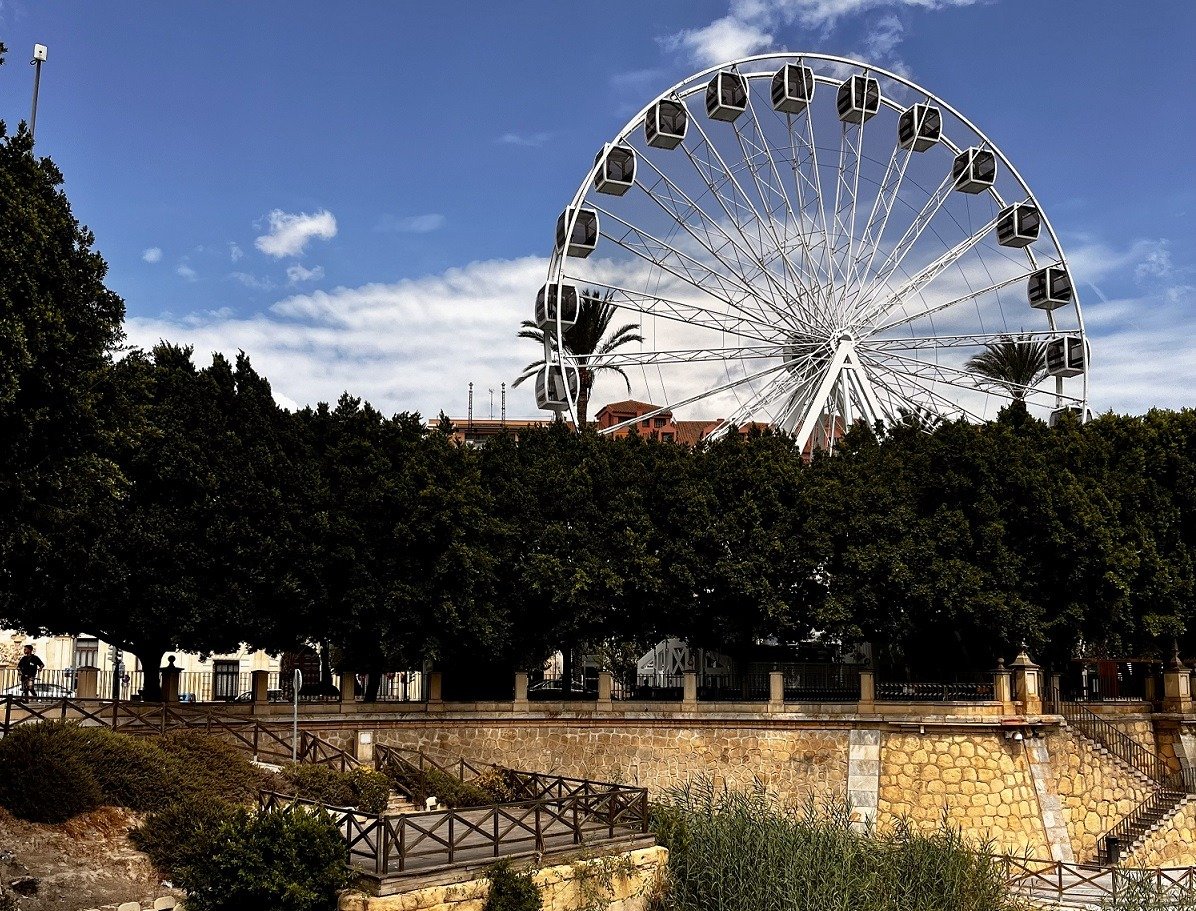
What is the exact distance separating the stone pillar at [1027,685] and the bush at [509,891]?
16664mm

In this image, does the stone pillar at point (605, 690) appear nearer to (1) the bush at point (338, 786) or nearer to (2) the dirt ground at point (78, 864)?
(1) the bush at point (338, 786)

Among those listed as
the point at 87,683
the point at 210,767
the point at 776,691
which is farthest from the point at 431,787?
the point at 776,691

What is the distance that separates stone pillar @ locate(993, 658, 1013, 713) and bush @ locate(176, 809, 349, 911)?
18528mm

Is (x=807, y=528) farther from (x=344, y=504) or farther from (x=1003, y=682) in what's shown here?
(x=344, y=504)

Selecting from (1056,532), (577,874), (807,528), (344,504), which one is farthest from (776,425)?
(577,874)

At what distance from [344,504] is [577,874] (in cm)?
1490

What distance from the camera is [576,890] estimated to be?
19.4 m

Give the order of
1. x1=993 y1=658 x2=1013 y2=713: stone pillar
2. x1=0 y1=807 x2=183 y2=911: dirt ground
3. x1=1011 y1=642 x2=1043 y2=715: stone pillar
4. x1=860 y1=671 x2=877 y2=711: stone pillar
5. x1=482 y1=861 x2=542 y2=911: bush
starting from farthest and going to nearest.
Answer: x1=860 y1=671 x2=877 y2=711: stone pillar, x1=1011 y1=642 x2=1043 y2=715: stone pillar, x1=993 y1=658 x2=1013 y2=713: stone pillar, x1=0 y1=807 x2=183 y2=911: dirt ground, x1=482 y1=861 x2=542 y2=911: bush

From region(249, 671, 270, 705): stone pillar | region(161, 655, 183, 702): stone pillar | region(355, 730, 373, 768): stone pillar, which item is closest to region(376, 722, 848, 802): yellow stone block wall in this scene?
region(355, 730, 373, 768): stone pillar

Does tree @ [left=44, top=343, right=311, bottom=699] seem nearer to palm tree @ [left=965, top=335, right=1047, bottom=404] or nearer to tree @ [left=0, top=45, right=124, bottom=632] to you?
tree @ [left=0, top=45, right=124, bottom=632]

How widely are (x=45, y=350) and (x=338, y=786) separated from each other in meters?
11.3

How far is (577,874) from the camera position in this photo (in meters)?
19.4

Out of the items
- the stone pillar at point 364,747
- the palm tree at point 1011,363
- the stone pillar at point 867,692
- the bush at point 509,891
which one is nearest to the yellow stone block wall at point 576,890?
the bush at point 509,891

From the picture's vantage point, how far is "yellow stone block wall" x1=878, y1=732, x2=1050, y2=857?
29.2 meters
